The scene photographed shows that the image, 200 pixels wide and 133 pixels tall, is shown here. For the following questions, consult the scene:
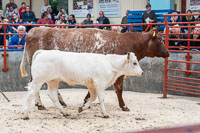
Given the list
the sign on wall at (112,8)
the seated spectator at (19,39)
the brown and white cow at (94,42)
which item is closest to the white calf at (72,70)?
the brown and white cow at (94,42)

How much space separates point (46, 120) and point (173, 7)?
974cm

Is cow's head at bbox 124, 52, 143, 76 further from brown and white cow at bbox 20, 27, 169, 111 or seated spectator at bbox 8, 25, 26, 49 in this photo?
seated spectator at bbox 8, 25, 26, 49

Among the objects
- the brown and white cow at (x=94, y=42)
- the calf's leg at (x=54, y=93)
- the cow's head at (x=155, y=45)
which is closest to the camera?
the calf's leg at (x=54, y=93)

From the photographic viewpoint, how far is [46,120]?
4973 mm

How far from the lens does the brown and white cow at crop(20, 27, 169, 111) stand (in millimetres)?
6115

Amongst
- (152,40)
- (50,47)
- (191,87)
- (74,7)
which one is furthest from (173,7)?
(50,47)

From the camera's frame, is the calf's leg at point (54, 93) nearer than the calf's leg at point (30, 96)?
No

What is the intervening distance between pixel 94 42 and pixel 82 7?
10210mm

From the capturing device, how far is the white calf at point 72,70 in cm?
494

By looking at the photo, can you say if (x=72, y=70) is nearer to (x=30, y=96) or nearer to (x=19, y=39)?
(x=30, y=96)

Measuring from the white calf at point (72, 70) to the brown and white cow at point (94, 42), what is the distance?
35.0 inches

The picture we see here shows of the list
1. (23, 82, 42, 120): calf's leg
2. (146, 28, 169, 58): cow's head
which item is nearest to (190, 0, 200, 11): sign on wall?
(146, 28, 169, 58): cow's head

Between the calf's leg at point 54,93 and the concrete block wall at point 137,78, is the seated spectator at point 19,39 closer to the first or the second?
the concrete block wall at point 137,78

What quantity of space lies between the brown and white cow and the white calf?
888 millimetres
